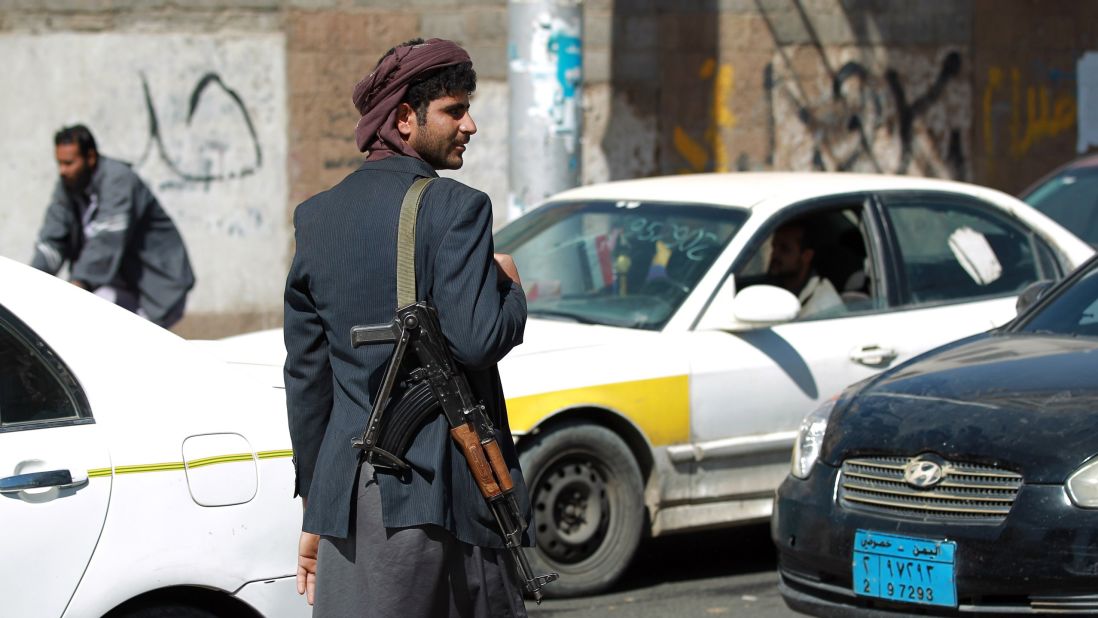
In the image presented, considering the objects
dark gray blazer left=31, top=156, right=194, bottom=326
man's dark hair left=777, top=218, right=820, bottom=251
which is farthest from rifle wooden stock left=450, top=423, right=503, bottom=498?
dark gray blazer left=31, top=156, right=194, bottom=326

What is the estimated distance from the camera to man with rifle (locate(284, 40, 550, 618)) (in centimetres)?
301

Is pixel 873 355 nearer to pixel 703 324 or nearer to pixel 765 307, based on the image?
pixel 765 307

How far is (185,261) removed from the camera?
7961mm

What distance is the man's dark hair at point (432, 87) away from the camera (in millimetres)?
3121

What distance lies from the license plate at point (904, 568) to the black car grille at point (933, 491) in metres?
0.10

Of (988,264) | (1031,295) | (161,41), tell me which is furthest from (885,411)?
(161,41)

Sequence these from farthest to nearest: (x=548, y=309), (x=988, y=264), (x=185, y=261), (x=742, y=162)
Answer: (x=742, y=162) → (x=185, y=261) → (x=988, y=264) → (x=548, y=309)

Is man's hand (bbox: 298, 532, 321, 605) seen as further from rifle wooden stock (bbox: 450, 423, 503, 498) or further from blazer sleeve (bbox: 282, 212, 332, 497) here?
rifle wooden stock (bbox: 450, 423, 503, 498)

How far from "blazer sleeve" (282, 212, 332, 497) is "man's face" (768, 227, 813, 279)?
405 cm

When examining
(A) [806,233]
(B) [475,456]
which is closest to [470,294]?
(B) [475,456]

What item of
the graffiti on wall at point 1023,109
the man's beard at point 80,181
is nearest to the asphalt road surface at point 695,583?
the man's beard at point 80,181

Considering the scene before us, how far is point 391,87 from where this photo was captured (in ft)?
10.2

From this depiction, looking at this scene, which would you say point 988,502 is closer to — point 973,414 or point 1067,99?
point 973,414

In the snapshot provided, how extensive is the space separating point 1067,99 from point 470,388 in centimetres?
1230
